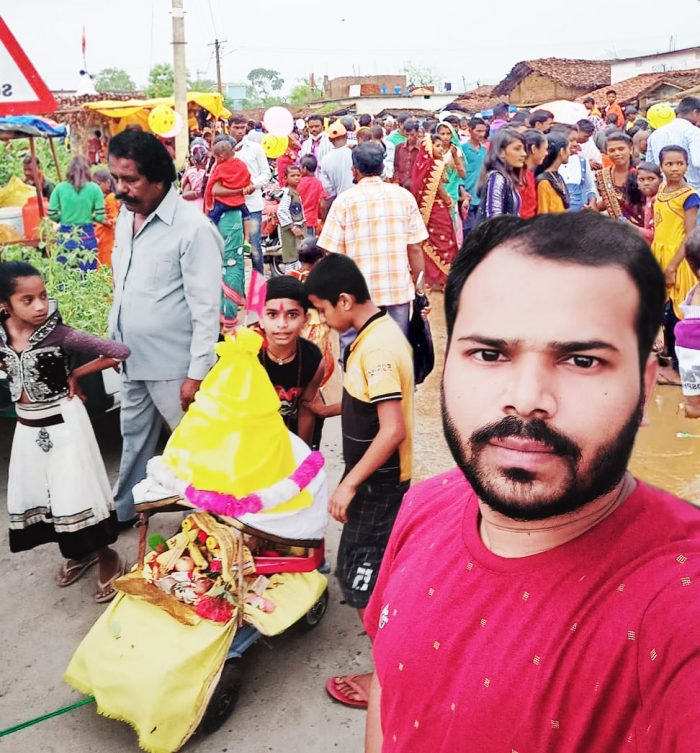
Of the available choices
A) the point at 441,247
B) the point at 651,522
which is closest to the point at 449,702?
the point at 651,522

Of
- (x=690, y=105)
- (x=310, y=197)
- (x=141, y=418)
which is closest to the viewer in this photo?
(x=141, y=418)

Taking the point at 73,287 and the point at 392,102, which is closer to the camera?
the point at 73,287

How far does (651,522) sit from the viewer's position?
0.97 m

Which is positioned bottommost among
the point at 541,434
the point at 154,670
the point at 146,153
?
Answer: the point at 154,670

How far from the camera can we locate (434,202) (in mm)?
8680

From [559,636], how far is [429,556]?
0.28 metres

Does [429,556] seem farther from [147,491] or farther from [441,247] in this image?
[441,247]

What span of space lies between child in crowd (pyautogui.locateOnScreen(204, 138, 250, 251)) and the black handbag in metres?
3.33

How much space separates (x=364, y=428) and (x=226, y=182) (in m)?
5.21

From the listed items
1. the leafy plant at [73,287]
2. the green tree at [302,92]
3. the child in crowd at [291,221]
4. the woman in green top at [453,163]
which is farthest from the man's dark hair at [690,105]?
the green tree at [302,92]

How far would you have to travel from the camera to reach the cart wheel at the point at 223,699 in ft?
8.66

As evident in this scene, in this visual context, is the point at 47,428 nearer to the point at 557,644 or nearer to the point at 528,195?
the point at 557,644

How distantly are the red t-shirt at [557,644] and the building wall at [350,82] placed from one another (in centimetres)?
5387

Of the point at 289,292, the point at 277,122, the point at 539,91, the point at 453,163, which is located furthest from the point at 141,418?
the point at 539,91
